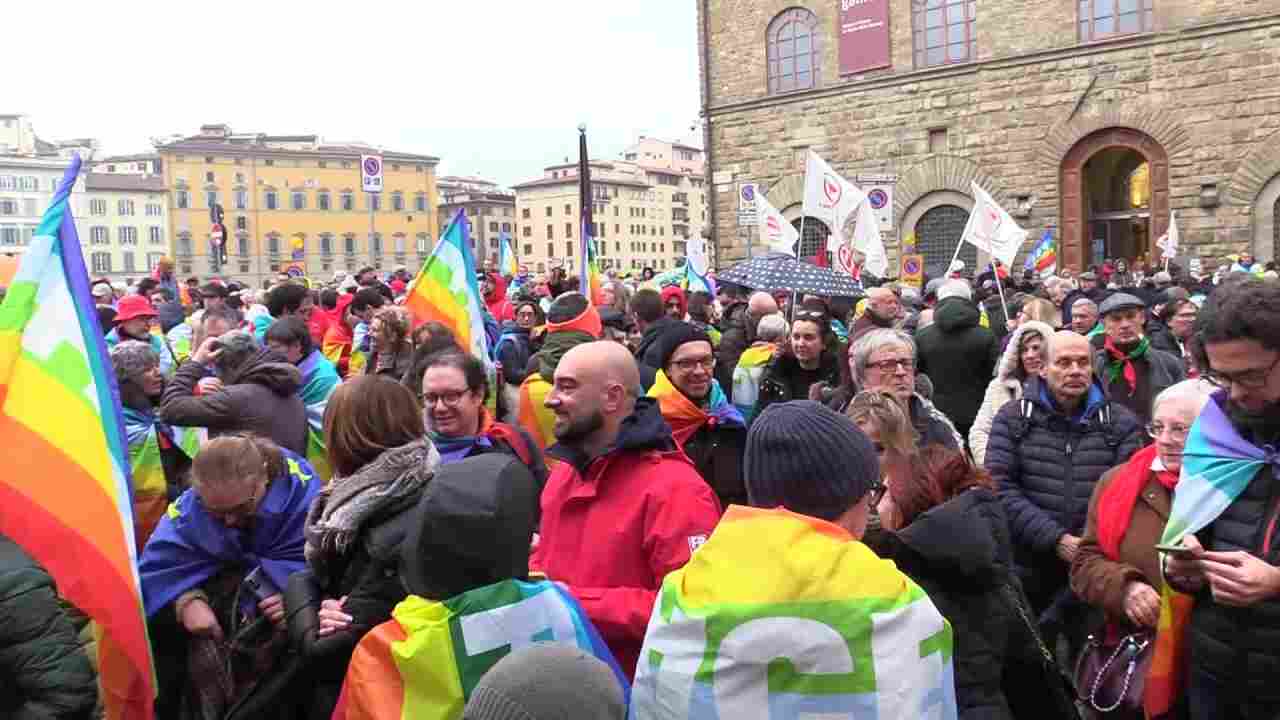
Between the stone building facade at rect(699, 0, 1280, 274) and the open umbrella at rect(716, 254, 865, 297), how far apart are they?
423 inches

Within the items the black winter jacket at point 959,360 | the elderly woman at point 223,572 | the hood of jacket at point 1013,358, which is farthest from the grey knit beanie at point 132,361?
the black winter jacket at point 959,360

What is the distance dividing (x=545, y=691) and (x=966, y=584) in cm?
164

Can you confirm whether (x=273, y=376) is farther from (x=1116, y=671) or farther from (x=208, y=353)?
(x=1116, y=671)

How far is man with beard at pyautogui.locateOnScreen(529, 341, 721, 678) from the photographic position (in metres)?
3.21

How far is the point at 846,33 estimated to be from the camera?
27969mm

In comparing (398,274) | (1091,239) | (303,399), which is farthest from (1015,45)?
(303,399)

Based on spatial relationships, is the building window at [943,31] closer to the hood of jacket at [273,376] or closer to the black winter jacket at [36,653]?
the hood of jacket at [273,376]

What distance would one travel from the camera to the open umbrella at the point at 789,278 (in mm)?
9500

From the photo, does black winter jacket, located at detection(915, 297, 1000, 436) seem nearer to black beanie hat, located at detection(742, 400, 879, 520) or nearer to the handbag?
the handbag

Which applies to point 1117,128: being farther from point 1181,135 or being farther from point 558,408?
point 558,408

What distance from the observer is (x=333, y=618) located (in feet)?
10.2

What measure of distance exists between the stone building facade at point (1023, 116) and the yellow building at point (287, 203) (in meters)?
73.4

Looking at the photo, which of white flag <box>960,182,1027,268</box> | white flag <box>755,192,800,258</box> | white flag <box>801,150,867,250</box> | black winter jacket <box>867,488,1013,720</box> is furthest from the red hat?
white flag <box>960,182,1027,268</box>

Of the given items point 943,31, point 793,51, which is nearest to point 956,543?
point 943,31
